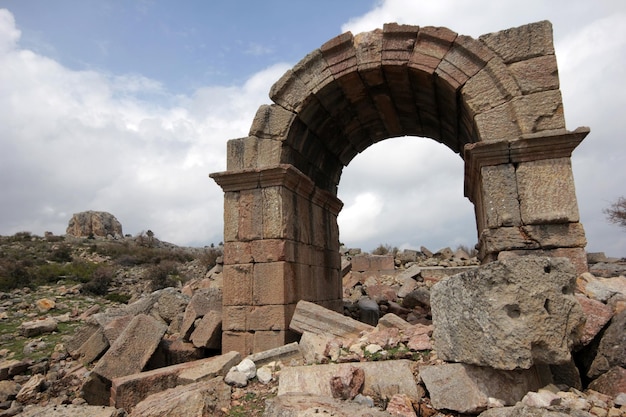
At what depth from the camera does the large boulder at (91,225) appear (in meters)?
39.6

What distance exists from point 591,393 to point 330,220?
510 cm

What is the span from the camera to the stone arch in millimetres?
4832

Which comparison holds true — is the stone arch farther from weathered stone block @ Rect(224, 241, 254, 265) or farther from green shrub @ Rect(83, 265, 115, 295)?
green shrub @ Rect(83, 265, 115, 295)

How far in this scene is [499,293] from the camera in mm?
3090

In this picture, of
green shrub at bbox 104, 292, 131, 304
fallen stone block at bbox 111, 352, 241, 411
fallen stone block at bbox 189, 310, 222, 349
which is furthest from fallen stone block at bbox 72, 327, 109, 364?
green shrub at bbox 104, 292, 131, 304

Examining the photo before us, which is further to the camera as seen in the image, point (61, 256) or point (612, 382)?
point (61, 256)

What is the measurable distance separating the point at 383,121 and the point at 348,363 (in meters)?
4.68

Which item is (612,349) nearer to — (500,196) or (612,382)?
(612,382)

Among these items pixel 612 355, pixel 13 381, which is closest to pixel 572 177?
pixel 612 355

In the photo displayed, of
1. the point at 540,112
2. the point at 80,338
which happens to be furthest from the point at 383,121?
the point at 80,338

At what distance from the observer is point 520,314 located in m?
3.04

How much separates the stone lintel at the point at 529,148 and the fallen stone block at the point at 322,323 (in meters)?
2.41

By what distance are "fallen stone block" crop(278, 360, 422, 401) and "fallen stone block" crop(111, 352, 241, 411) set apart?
2.83ft

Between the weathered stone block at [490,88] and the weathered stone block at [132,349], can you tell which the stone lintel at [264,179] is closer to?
the weathered stone block at [132,349]
